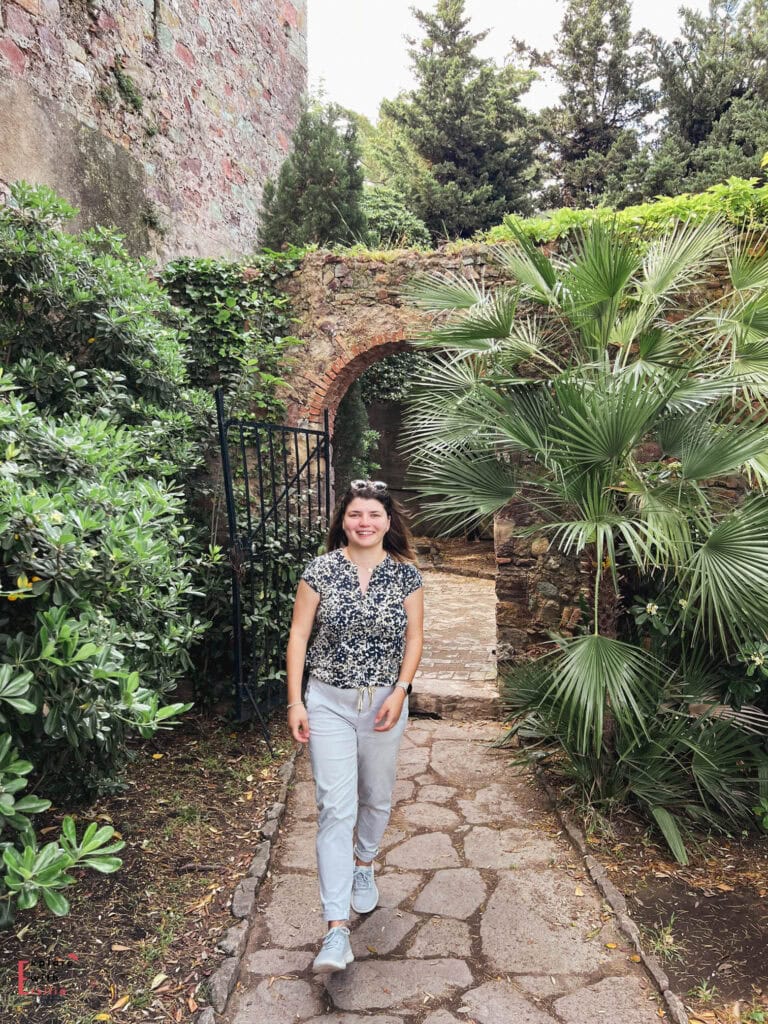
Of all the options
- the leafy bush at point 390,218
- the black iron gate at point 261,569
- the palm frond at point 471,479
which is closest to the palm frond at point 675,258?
the palm frond at point 471,479

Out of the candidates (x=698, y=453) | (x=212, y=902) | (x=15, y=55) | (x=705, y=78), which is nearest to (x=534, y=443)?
(x=698, y=453)

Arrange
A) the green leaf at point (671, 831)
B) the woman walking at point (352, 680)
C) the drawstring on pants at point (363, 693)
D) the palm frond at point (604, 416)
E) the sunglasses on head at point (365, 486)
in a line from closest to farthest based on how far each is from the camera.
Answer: the woman walking at point (352, 680) < the drawstring on pants at point (363, 693) < the sunglasses on head at point (365, 486) < the palm frond at point (604, 416) < the green leaf at point (671, 831)

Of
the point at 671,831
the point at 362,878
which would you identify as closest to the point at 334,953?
the point at 362,878

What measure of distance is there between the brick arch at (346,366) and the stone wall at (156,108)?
5.78 feet

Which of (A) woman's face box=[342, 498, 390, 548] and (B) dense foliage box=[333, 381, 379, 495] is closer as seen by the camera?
(A) woman's face box=[342, 498, 390, 548]

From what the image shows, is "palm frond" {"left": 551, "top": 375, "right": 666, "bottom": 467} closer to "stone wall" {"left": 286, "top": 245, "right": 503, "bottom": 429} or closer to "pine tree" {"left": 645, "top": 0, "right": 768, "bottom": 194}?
"stone wall" {"left": 286, "top": 245, "right": 503, "bottom": 429}

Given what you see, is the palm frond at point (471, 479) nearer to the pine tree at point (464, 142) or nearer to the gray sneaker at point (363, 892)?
the gray sneaker at point (363, 892)

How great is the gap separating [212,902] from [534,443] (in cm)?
245

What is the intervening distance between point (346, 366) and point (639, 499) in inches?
114

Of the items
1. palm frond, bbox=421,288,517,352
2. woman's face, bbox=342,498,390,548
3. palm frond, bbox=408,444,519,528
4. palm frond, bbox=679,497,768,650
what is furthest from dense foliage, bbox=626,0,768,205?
woman's face, bbox=342,498,390,548

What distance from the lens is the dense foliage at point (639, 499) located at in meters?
3.13

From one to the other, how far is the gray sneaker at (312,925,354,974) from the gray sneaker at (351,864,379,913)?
0.36 metres

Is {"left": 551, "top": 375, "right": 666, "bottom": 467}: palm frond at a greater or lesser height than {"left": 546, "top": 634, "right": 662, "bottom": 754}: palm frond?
greater

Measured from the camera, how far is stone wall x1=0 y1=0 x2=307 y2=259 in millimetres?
4367
